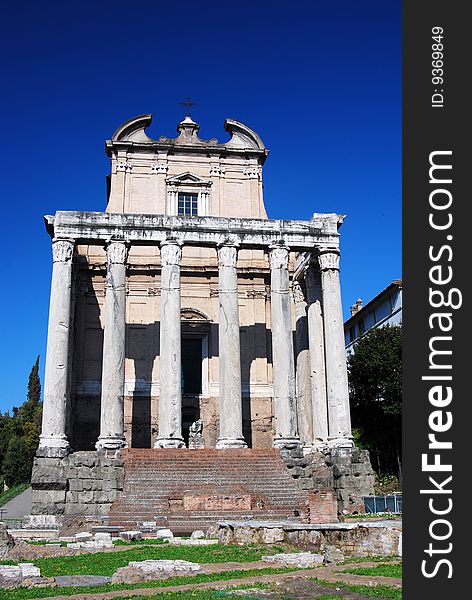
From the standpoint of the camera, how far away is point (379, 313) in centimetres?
4919

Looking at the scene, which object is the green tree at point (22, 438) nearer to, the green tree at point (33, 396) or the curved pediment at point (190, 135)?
the green tree at point (33, 396)

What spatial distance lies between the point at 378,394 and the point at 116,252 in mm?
17655

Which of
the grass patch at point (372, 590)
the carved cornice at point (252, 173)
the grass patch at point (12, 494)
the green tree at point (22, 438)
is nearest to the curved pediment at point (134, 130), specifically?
the carved cornice at point (252, 173)

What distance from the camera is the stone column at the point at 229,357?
2936cm

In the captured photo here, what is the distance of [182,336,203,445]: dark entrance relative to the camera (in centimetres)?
3506

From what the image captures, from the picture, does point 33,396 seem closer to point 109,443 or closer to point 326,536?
point 109,443

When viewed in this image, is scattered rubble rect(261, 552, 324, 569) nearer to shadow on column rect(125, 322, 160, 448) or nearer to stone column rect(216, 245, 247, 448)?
stone column rect(216, 245, 247, 448)

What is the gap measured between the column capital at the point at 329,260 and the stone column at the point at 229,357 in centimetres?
411

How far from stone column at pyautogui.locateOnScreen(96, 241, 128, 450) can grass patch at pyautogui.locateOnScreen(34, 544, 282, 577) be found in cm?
1178

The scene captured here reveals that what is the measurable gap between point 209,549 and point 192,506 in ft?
24.8

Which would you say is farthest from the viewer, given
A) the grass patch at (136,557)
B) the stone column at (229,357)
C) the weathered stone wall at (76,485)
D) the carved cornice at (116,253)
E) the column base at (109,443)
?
the carved cornice at (116,253)

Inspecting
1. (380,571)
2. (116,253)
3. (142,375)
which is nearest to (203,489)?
(142,375)

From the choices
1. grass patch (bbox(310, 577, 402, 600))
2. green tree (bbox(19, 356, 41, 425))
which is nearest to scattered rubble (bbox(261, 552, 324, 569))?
grass patch (bbox(310, 577, 402, 600))

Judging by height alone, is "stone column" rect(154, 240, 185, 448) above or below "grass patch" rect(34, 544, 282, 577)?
above
